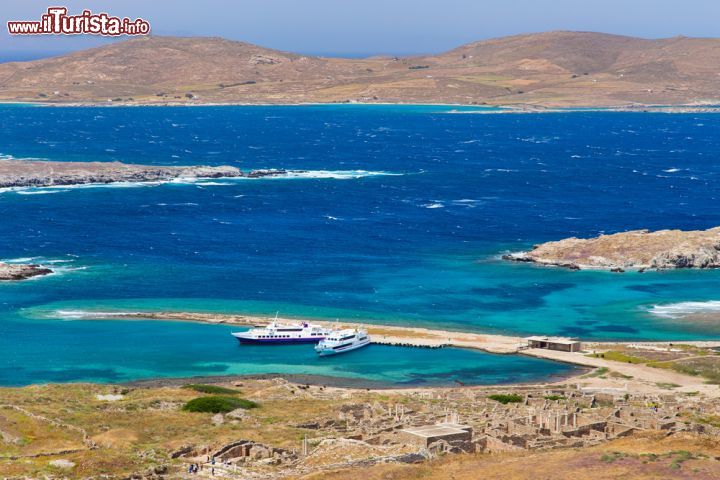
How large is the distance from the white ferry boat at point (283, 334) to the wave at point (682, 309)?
3676 cm

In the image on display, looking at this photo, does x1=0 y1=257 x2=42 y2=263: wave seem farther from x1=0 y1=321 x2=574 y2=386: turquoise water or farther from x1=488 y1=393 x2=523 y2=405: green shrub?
x1=488 y1=393 x2=523 y2=405: green shrub

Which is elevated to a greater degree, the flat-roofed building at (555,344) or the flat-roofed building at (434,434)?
the flat-roofed building at (434,434)

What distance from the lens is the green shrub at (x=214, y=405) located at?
3026 inches

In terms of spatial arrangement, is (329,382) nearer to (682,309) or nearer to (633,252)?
(682,309)

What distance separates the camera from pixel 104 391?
285 feet

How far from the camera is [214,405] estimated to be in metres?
77.4

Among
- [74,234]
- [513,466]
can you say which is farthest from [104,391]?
[74,234]

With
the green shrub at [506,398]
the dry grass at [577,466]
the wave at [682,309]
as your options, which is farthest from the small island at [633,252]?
the dry grass at [577,466]

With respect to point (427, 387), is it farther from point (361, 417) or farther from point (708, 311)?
point (708, 311)

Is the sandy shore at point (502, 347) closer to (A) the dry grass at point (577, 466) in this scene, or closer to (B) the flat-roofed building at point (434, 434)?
(B) the flat-roofed building at point (434, 434)

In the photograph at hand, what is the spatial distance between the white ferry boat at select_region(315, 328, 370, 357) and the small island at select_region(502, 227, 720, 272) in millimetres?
45344

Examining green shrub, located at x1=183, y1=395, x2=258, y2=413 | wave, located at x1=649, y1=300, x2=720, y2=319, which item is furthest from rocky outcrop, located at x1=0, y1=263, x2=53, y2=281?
wave, located at x1=649, y1=300, x2=720, y2=319

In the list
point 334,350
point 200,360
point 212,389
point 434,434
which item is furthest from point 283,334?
point 434,434

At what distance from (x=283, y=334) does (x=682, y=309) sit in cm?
4378
